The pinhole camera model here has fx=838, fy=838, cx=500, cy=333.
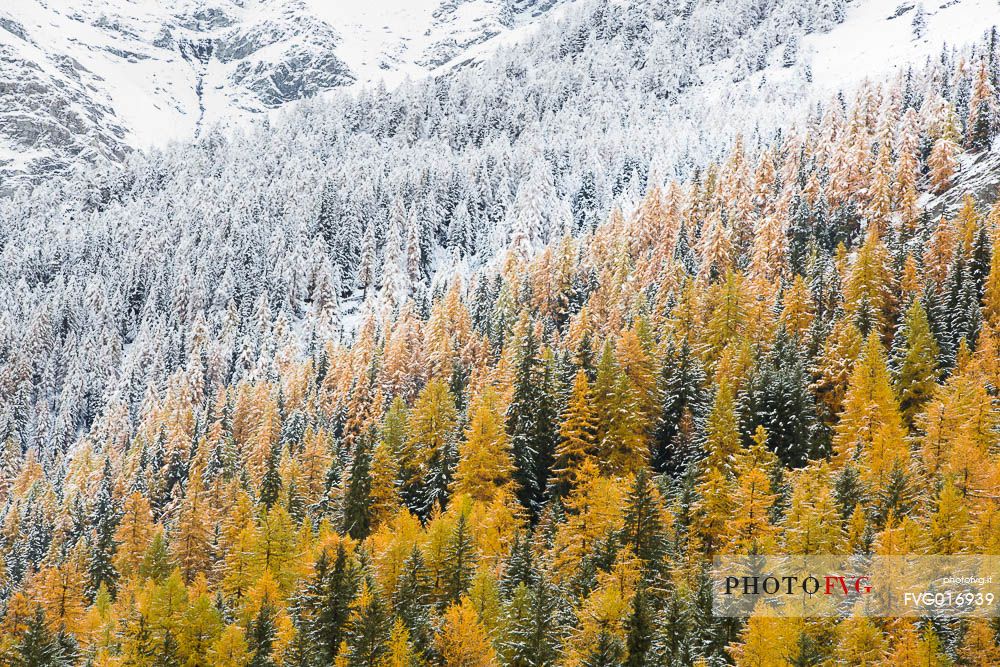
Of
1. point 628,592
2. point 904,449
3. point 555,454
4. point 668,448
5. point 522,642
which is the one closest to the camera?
point 522,642

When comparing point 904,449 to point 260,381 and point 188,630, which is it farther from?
point 260,381

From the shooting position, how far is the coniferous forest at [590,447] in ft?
127

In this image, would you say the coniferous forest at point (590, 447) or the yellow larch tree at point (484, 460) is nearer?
the coniferous forest at point (590, 447)

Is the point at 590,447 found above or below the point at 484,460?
above

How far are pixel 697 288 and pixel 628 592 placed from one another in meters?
45.7

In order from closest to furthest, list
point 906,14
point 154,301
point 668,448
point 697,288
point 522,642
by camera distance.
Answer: point 522,642, point 668,448, point 697,288, point 154,301, point 906,14

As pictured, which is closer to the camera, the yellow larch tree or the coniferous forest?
the coniferous forest

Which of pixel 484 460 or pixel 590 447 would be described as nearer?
pixel 484 460

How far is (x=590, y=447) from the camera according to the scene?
178 feet

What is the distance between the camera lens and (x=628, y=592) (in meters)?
39.4

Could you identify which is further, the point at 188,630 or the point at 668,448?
the point at 668,448

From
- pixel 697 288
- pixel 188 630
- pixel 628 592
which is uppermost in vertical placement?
pixel 697 288

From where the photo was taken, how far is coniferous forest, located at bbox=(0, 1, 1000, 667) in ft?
127

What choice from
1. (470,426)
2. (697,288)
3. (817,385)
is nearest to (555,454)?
(470,426)
